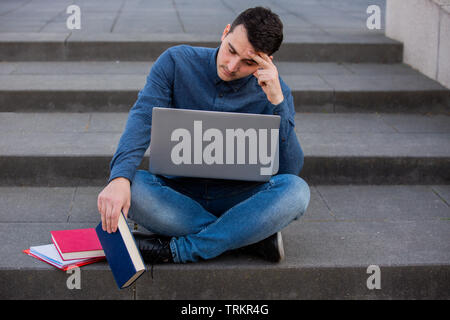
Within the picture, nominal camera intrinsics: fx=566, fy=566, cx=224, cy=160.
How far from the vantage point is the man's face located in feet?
7.48

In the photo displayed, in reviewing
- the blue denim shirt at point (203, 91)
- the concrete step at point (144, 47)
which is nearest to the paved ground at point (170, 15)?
the concrete step at point (144, 47)

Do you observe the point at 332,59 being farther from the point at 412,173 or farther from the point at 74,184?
the point at 74,184

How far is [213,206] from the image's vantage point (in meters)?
2.57

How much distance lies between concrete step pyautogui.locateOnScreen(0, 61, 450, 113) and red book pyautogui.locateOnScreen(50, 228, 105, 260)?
5.99 ft

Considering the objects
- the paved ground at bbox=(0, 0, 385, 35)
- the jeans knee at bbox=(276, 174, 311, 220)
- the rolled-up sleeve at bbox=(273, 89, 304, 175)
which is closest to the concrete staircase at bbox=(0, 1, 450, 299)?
the jeans knee at bbox=(276, 174, 311, 220)

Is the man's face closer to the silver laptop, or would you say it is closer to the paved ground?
the silver laptop

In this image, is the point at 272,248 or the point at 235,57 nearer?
the point at 235,57

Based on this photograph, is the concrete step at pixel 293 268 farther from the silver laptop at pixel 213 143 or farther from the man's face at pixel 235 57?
the man's face at pixel 235 57

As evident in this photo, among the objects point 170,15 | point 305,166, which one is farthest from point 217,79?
point 170,15

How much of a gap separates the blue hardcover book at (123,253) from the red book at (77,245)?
182 millimetres

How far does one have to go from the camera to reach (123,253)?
2164 mm

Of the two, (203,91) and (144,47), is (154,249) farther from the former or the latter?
(144,47)

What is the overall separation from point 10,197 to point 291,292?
66.3 inches

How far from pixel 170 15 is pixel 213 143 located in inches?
194
